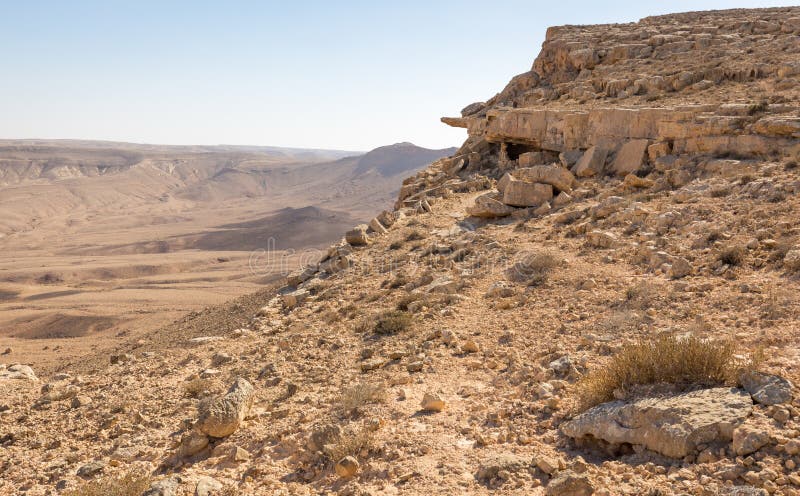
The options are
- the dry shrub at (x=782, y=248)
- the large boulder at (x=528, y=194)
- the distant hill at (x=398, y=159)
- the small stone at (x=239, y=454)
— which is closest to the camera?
the small stone at (x=239, y=454)

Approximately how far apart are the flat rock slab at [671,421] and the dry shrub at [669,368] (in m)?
0.21

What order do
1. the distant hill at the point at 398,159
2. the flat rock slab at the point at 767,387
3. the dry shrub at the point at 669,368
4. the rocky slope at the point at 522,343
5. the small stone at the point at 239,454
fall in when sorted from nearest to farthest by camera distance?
1. the flat rock slab at the point at 767,387
2. the rocky slope at the point at 522,343
3. the dry shrub at the point at 669,368
4. the small stone at the point at 239,454
5. the distant hill at the point at 398,159

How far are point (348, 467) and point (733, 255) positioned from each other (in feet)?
19.9

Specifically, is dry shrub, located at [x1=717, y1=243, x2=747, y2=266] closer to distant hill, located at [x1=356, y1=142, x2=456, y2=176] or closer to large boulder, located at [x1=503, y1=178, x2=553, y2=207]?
large boulder, located at [x1=503, y1=178, x2=553, y2=207]

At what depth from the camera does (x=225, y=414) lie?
607cm

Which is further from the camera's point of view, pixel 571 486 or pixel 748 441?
pixel 571 486

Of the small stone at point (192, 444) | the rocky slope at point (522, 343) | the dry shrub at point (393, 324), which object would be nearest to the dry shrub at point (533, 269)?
the rocky slope at point (522, 343)

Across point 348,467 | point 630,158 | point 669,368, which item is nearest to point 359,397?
point 348,467

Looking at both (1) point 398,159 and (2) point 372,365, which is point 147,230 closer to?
(2) point 372,365

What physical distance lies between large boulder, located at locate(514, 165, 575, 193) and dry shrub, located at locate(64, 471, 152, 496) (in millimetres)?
10482

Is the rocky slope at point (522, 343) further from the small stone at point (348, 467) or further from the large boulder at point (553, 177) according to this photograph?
the large boulder at point (553, 177)

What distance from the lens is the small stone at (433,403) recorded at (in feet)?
18.8

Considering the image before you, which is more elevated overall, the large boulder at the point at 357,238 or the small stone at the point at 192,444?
the large boulder at the point at 357,238

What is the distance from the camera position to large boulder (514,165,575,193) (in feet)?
42.8
